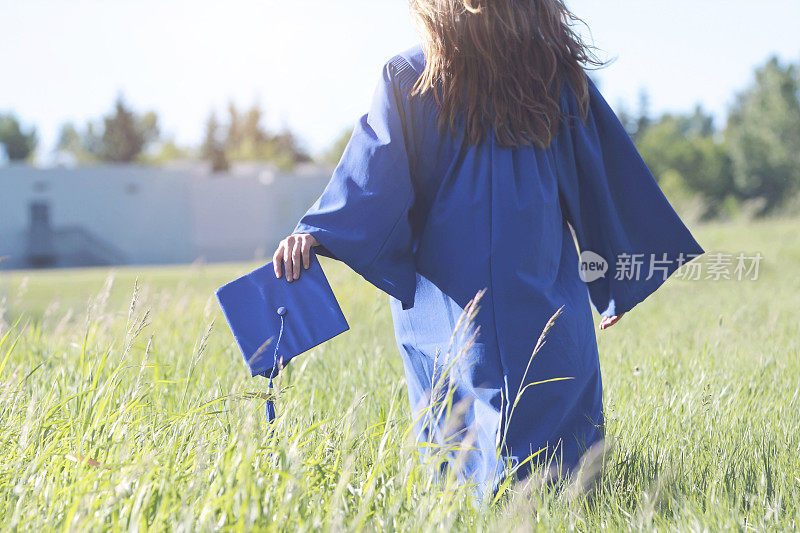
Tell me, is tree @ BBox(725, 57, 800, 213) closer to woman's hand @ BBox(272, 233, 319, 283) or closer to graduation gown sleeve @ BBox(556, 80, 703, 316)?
graduation gown sleeve @ BBox(556, 80, 703, 316)

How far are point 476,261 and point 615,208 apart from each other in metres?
0.64

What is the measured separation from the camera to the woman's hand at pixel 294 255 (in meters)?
2.29

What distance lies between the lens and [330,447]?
221 cm

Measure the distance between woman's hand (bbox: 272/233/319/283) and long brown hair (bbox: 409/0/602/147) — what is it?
57 cm

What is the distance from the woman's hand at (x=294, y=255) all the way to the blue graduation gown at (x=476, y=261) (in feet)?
0.12

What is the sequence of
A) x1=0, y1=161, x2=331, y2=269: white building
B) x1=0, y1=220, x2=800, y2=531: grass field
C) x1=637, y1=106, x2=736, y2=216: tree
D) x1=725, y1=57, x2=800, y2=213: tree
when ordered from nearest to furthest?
x1=0, y1=220, x2=800, y2=531: grass field < x1=0, y1=161, x2=331, y2=269: white building < x1=725, y1=57, x2=800, y2=213: tree < x1=637, y1=106, x2=736, y2=216: tree

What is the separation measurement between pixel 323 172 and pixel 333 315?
1393 inches

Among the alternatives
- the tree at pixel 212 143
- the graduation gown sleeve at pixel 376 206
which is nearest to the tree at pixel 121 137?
the tree at pixel 212 143

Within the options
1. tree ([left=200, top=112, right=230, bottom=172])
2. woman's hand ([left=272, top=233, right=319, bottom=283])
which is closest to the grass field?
woman's hand ([left=272, top=233, right=319, bottom=283])

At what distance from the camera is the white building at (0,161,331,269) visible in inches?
1284

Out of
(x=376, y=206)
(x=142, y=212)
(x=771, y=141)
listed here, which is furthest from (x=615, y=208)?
(x=771, y=141)

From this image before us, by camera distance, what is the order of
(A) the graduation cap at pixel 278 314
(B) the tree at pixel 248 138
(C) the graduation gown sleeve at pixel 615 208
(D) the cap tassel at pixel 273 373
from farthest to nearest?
(B) the tree at pixel 248 138
(C) the graduation gown sleeve at pixel 615 208
(A) the graduation cap at pixel 278 314
(D) the cap tassel at pixel 273 373

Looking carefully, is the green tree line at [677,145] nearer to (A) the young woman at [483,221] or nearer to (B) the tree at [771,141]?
(B) the tree at [771,141]

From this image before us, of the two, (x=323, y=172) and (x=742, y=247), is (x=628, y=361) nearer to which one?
(x=742, y=247)
